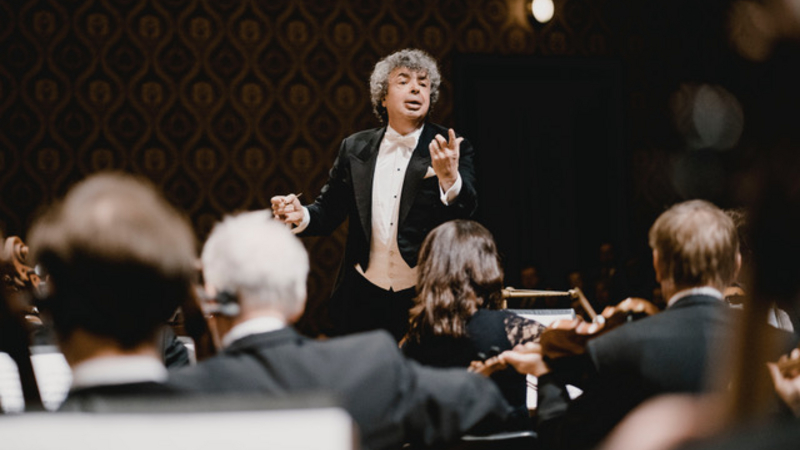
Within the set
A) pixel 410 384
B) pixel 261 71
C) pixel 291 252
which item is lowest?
Answer: pixel 410 384

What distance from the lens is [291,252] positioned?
139 cm

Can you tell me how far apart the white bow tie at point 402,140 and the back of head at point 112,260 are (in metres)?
2.32

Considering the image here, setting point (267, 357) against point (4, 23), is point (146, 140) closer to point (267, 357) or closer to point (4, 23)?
point (4, 23)

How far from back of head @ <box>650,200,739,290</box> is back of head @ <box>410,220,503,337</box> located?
53cm

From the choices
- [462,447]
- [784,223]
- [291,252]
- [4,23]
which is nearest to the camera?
[784,223]

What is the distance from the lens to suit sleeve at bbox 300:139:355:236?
331 centimetres

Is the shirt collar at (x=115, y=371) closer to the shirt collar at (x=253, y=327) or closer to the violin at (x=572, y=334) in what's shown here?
the shirt collar at (x=253, y=327)

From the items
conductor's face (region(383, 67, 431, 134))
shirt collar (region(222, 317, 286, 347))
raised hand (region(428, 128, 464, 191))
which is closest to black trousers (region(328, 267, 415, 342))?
raised hand (region(428, 128, 464, 191))

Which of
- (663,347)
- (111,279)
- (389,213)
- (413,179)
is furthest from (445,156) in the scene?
(111,279)

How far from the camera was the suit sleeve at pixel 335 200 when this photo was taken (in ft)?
10.8

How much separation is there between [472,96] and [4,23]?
10.5ft

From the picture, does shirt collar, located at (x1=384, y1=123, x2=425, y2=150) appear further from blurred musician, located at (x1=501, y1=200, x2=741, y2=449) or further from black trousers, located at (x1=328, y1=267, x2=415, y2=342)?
blurred musician, located at (x1=501, y1=200, x2=741, y2=449)

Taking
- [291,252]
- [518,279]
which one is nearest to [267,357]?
[291,252]

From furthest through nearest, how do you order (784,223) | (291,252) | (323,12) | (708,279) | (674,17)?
(674,17), (323,12), (708,279), (291,252), (784,223)
